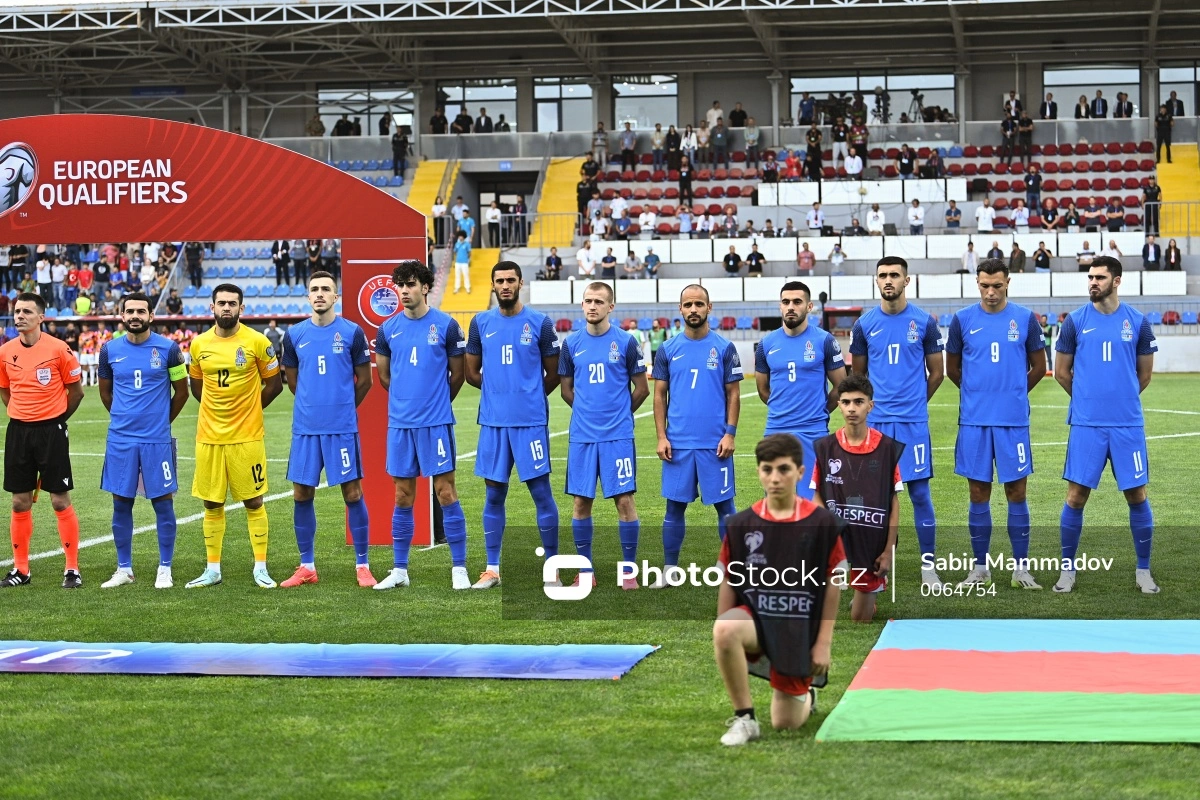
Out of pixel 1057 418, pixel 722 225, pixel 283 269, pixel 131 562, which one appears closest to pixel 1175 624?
pixel 131 562

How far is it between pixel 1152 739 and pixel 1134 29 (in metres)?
38.2

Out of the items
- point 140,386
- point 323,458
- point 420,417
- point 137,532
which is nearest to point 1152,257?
point 137,532

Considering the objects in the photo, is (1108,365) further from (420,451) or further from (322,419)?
(322,419)

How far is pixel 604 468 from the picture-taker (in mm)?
9312

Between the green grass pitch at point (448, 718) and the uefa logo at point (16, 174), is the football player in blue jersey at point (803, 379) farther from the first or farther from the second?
the uefa logo at point (16, 174)

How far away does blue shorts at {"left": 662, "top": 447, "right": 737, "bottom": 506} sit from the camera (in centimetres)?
918

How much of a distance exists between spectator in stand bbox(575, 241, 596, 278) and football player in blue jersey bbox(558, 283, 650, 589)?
1042 inches

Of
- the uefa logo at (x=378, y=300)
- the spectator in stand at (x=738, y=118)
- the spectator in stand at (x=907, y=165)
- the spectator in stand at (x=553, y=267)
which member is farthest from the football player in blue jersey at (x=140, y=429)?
the spectator in stand at (x=738, y=118)

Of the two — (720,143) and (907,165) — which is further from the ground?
(720,143)

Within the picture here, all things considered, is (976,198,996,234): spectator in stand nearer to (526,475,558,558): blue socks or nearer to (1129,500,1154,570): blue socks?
Answer: (1129,500,1154,570): blue socks

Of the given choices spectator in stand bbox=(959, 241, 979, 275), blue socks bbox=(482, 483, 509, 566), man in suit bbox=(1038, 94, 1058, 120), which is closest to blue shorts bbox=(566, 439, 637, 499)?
blue socks bbox=(482, 483, 509, 566)

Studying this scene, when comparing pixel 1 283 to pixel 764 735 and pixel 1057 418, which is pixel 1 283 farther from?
pixel 764 735

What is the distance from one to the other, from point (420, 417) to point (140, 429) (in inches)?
74.4

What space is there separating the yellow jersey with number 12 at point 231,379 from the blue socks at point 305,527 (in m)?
0.55
